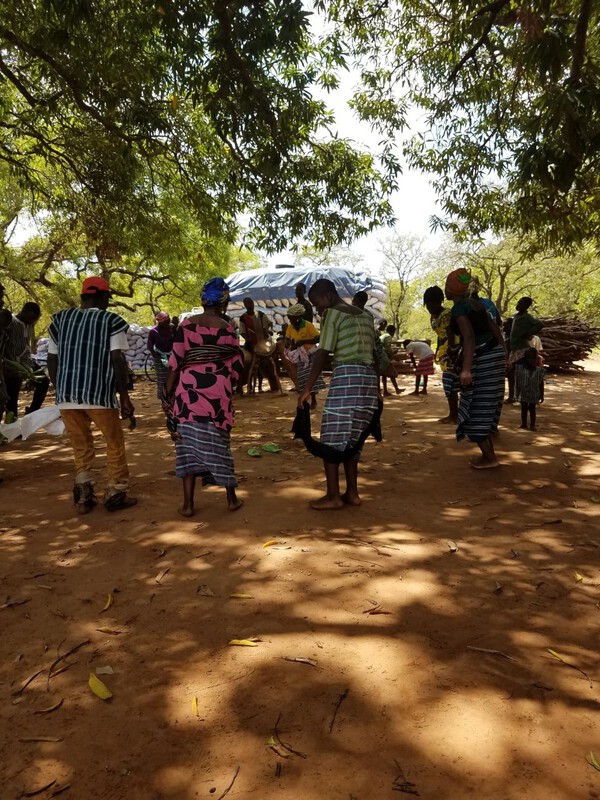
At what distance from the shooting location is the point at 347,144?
962cm

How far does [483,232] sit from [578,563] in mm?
8222

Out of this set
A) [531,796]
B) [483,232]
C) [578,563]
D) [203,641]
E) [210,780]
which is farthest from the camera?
[483,232]

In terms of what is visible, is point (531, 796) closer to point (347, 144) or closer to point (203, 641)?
point (203, 641)


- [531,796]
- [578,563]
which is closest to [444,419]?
[578,563]

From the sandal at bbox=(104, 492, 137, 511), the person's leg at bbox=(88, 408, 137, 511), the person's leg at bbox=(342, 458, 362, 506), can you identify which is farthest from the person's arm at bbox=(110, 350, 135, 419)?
the person's leg at bbox=(342, 458, 362, 506)

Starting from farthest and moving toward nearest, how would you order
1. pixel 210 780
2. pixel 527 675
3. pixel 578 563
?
pixel 578 563 < pixel 527 675 < pixel 210 780

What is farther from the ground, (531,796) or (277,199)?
(277,199)

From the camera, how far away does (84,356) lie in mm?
4516

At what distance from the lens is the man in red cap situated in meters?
4.51

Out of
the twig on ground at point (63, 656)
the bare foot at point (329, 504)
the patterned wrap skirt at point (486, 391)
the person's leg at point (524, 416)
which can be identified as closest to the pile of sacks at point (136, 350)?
the person's leg at point (524, 416)

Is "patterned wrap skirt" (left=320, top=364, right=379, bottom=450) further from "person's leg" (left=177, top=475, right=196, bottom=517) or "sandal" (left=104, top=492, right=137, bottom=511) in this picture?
"sandal" (left=104, top=492, right=137, bottom=511)

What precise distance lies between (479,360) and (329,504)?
212 centimetres

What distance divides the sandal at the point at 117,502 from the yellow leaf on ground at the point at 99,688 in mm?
2449

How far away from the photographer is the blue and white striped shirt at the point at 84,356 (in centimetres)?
450
